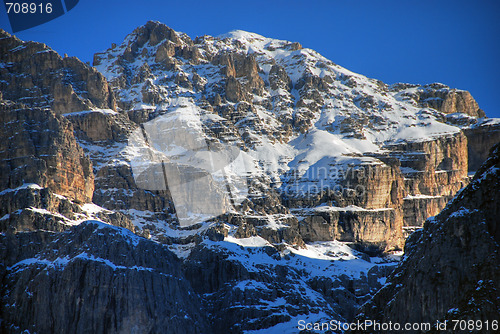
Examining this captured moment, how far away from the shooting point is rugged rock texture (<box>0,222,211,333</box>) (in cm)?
15812

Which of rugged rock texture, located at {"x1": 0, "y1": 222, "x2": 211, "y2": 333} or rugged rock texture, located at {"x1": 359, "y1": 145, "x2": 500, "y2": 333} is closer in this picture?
rugged rock texture, located at {"x1": 359, "y1": 145, "x2": 500, "y2": 333}

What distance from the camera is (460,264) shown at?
360 feet

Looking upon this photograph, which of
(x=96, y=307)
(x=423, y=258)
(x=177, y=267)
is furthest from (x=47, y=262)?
(x=423, y=258)

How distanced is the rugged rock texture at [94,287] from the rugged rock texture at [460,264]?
6532cm

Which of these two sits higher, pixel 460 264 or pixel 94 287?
pixel 460 264

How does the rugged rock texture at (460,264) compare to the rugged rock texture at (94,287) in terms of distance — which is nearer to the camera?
the rugged rock texture at (460,264)

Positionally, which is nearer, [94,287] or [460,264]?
[460,264]

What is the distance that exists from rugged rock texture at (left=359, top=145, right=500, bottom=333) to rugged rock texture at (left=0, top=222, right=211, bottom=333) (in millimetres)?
65319

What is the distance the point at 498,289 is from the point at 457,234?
490 inches

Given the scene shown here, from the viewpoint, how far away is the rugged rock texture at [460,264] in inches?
4124

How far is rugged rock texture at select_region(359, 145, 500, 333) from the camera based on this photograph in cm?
10475

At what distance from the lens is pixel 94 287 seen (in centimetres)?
16025

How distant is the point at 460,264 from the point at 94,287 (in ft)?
291

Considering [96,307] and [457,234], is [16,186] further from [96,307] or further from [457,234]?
[457,234]
